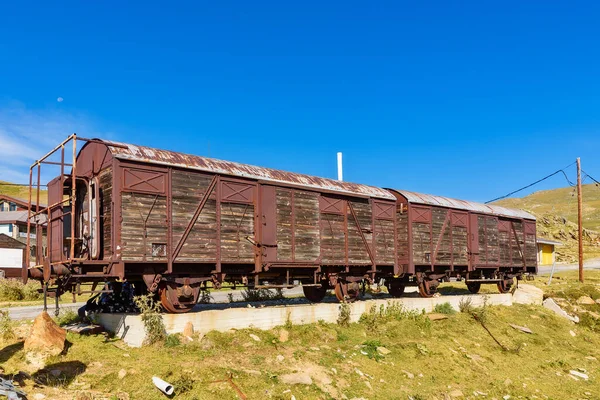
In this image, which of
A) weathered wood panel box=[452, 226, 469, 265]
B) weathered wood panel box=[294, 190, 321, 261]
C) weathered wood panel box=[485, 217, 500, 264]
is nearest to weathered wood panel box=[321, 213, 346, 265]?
weathered wood panel box=[294, 190, 321, 261]

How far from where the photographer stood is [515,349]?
16.6 metres

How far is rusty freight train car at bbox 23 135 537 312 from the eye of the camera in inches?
470

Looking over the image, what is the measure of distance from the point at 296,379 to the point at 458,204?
15.2 metres

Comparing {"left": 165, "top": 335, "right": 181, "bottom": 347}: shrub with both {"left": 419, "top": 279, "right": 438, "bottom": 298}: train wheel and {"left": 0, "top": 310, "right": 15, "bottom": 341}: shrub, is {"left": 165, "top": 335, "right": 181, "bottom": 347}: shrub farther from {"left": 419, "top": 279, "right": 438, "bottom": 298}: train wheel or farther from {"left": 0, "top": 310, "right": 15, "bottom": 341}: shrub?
{"left": 419, "top": 279, "right": 438, "bottom": 298}: train wheel

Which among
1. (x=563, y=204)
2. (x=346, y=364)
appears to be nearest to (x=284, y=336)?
(x=346, y=364)

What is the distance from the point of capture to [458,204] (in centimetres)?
2309

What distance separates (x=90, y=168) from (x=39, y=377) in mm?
5690

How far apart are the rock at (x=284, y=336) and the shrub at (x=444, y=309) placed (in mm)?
8076

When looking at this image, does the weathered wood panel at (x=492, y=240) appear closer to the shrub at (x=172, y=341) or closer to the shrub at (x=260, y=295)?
the shrub at (x=260, y=295)

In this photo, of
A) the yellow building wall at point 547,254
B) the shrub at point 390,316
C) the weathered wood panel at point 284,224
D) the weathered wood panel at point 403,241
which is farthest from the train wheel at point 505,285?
the yellow building wall at point 547,254

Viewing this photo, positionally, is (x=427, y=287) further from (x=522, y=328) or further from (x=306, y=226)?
(x=306, y=226)

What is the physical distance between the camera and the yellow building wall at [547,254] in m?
52.8

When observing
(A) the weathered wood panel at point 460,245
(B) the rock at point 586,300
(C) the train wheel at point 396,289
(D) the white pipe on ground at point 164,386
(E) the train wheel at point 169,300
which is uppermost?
(A) the weathered wood panel at point 460,245

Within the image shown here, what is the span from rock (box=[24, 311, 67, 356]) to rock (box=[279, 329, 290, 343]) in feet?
17.7
